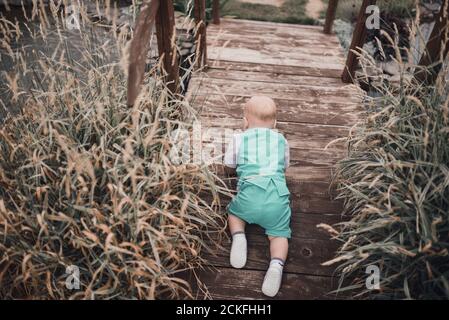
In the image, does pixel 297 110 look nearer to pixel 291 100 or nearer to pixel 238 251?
pixel 291 100

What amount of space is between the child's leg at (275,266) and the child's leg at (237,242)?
0.53 feet

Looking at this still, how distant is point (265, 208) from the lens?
7.40 feet

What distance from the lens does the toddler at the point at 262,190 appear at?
220 centimetres

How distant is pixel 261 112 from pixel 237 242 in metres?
0.87

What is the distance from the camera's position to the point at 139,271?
68.6 inches

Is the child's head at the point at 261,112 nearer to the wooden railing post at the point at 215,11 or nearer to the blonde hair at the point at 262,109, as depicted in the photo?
the blonde hair at the point at 262,109

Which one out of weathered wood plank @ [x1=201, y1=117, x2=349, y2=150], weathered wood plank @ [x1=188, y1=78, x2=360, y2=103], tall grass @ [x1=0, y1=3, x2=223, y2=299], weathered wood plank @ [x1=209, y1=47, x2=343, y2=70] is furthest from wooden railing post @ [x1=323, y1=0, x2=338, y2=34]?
tall grass @ [x1=0, y1=3, x2=223, y2=299]

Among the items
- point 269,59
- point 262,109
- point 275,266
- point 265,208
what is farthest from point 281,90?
point 275,266

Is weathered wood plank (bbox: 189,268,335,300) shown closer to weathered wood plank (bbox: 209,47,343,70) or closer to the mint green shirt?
the mint green shirt

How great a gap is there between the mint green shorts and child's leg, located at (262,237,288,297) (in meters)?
0.05

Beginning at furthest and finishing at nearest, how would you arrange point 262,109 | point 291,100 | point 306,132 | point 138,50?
1. point 291,100
2. point 306,132
3. point 262,109
4. point 138,50
